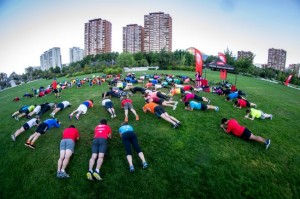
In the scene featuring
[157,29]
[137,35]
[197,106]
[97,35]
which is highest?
[157,29]

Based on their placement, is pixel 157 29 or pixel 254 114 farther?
pixel 157 29

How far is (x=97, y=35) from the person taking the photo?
109312 millimetres

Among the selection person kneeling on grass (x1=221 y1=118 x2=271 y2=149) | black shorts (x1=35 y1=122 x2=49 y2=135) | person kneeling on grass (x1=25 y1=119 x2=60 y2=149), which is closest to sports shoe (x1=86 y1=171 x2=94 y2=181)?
person kneeling on grass (x1=25 y1=119 x2=60 y2=149)

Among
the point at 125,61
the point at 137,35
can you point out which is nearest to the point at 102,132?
the point at 125,61

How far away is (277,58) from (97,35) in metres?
138

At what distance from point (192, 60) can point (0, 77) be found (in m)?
62.0

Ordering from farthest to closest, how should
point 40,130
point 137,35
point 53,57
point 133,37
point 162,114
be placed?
1. point 53,57
2. point 133,37
3. point 137,35
4. point 162,114
5. point 40,130

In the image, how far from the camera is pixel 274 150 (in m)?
6.58

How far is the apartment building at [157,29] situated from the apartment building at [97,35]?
26534mm

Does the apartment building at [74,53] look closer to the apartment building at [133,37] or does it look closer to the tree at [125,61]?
the apartment building at [133,37]

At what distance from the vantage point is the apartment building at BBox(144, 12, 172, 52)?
10225cm

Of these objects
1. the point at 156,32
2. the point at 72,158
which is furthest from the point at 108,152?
the point at 156,32

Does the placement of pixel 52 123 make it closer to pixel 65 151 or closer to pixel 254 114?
pixel 65 151

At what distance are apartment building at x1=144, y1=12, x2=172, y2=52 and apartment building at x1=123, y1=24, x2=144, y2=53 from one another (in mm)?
4152
